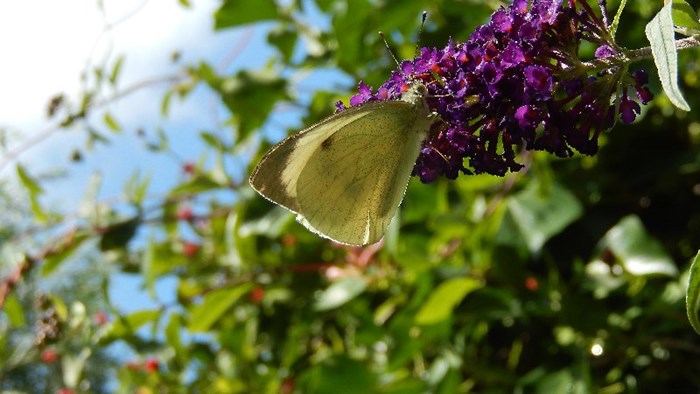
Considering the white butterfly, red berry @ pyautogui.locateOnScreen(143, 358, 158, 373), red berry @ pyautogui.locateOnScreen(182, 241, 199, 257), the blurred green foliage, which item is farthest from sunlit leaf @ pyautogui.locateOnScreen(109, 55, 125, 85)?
the white butterfly

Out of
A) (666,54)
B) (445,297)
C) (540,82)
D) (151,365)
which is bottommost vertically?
(151,365)

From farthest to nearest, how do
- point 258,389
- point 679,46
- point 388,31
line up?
1. point 258,389
2. point 388,31
3. point 679,46

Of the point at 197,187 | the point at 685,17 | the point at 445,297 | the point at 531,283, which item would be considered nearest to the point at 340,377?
the point at 445,297

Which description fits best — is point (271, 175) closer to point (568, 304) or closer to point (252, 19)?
point (568, 304)

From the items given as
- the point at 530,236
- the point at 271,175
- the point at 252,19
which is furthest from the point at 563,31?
A: the point at 252,19

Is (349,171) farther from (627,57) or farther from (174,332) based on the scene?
(174,332)

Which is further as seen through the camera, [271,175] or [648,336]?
[648,336]
